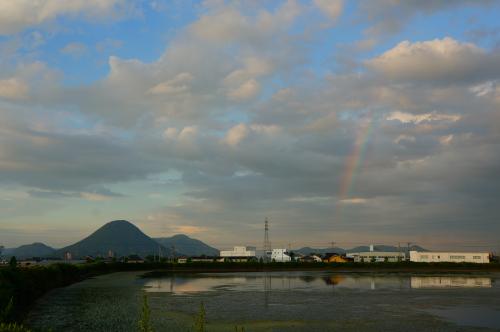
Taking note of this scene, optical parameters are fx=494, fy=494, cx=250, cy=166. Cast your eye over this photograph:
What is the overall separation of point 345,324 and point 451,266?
137801mm

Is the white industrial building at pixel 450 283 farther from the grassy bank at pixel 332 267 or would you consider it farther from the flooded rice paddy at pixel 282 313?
the grassy bank at pixel 332 267

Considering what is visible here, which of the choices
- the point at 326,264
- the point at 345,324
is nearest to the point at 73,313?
the point at 345,324

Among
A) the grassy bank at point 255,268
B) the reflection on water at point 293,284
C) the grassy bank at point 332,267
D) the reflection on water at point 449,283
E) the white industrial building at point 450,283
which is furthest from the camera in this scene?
the grassy bank at point 332,267

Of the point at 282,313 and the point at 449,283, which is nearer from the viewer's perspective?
→ the point at 282,313

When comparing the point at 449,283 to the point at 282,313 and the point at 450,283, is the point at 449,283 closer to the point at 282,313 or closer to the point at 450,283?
the point at 450,283

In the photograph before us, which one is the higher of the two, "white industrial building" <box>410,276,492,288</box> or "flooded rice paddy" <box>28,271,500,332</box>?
"flooded rice paddy" <box>28,271,500,332</box>

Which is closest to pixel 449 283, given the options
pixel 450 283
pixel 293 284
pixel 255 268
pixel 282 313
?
pixel 450 283

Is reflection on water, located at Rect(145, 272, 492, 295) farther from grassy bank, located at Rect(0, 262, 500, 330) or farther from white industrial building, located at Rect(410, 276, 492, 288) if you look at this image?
grassy bank, located at Rect(0, 262, 500, 330)

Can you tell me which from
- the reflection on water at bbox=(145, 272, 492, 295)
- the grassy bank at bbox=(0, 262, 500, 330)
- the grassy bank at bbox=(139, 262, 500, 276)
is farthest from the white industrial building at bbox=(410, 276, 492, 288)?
the grassy bank at bbox=(139, 262, 500, 276)

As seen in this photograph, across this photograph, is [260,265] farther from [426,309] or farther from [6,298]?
[6,298]

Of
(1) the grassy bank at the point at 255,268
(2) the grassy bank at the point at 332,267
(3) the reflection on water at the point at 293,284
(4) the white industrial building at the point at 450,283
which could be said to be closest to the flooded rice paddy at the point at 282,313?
(3) the reflection on water at the point at 293,284

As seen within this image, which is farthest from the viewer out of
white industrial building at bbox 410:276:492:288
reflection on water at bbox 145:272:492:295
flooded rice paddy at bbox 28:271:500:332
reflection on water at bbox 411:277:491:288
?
reflection on water at bbox 411:277:491:288

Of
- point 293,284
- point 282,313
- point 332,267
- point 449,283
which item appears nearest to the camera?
point 282,313

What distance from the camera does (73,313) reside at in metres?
45.2
